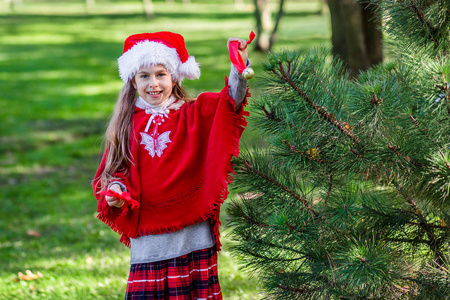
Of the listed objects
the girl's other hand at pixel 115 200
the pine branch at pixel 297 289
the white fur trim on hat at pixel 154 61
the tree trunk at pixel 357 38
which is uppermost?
the tree trunk at pixel 357 38

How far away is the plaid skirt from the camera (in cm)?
251

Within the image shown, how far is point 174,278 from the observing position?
2.51m

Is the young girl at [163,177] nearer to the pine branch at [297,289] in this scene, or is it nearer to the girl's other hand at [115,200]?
the girl's other hand at [115,200]

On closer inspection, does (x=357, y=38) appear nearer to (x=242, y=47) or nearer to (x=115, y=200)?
(x=242, y=47)

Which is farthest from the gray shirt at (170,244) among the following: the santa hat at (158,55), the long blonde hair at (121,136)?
the santa hat at (158,55)

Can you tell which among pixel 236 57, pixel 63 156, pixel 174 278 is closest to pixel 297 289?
pixel 174 278

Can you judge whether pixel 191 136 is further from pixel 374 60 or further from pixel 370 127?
pixel 374 60

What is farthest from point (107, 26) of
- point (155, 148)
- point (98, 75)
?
point (155, 148)

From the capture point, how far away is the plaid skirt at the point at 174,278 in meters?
2.51

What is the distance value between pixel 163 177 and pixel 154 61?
52 cm

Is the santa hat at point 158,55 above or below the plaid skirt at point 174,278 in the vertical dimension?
above

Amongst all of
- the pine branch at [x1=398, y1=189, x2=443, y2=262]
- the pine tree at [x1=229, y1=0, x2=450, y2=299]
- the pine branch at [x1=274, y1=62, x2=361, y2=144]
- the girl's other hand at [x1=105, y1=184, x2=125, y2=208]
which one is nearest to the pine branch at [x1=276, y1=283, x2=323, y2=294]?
the pine tree at [x1=229, y1=0, x2=450, y2=299]

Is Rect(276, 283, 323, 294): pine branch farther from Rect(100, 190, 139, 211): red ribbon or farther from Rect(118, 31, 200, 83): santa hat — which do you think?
Rect(118, 31, 200, 83): santa hat

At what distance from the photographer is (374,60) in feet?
14.6
